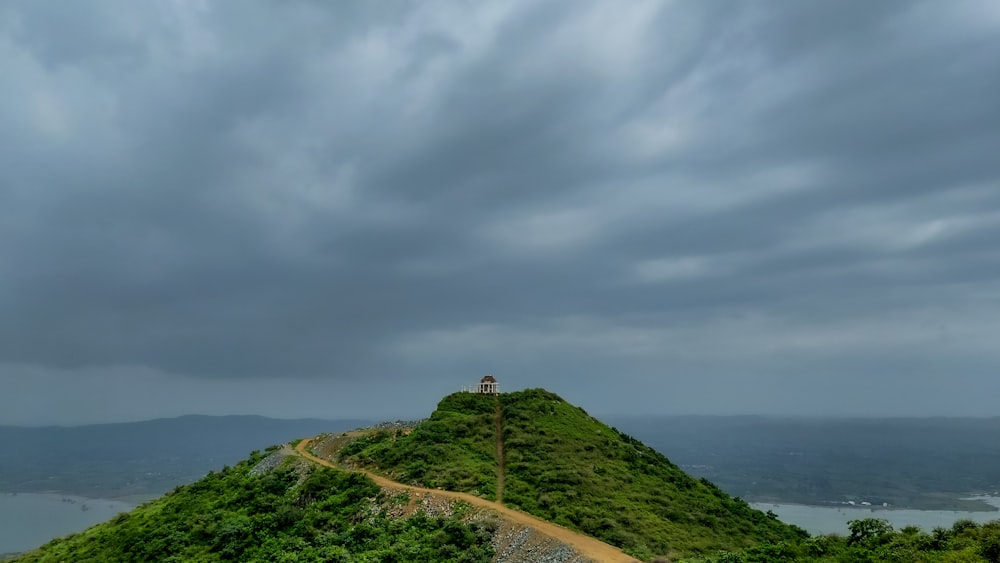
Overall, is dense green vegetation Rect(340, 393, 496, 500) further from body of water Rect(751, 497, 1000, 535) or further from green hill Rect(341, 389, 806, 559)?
body of water Rect(751, 497, 1000, 535)

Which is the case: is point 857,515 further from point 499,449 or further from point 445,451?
point 445,451

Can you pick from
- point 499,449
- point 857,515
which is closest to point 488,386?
point 499,449

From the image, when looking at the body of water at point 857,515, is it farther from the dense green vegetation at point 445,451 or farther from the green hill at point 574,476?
the dense green vegetation at point 445,451

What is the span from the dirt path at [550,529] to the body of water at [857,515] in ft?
286

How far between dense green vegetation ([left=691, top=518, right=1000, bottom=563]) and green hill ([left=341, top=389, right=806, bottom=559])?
7204 mm

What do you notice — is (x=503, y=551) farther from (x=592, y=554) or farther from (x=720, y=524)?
(x=720, y=524)

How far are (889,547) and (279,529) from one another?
121ft

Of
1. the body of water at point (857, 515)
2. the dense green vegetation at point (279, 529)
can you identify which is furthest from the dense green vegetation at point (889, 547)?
the body of water at point (857, 515)

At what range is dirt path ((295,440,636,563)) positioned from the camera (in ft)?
98.3

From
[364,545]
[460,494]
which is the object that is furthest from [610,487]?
[364,545]

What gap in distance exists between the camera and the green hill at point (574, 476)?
3700cm

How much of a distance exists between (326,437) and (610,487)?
113 ft

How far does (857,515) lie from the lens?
129750mm

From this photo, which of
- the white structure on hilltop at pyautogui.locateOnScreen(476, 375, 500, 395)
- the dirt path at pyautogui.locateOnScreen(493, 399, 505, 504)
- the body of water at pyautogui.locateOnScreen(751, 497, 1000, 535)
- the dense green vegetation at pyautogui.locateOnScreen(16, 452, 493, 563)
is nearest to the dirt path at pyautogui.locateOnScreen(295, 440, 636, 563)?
the dirt path at pyautogui.locateOnScreen(493, 399, 505, 504)
